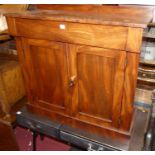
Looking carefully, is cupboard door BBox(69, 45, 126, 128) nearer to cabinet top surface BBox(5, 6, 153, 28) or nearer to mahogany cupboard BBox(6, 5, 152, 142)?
mahogany cupboard BBox(6, 5, 152, 142)

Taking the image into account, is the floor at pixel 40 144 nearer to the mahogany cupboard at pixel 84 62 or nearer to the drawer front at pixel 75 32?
the mahogany cupboard at pixel 84 62

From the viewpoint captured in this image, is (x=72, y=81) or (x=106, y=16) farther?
(x=72, y=81)

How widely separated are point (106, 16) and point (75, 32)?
8.3 inches

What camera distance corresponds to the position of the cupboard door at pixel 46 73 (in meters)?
1.13

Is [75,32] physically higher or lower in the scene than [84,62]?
higher

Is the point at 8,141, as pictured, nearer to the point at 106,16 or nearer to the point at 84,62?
the point at 84,62

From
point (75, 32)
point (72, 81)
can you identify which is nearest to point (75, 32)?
point (75, 32)

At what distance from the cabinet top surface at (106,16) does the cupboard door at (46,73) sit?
16 cm

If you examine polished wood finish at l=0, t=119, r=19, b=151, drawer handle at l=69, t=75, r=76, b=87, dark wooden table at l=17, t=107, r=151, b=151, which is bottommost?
polished wood finish at l=0, t=119, r=19, b=151

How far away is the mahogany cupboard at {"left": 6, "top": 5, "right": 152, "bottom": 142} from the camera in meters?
0.91

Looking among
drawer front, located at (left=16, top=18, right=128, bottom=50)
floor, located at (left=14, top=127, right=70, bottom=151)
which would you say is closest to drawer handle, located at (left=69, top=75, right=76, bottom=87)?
drawer front, located at (left=16, top=18, right=128, bottom=50)

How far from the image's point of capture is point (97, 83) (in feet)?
3.58

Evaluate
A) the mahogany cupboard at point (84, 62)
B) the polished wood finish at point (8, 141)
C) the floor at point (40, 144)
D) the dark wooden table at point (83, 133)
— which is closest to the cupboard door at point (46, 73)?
the mahogany cupboard at point (84, 62)

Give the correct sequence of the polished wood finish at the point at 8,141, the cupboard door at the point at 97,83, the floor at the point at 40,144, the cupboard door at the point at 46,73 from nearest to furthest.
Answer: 1. the cupboard door at the point at 97,83
2. the cupboard door at the point at 46,73
3. the polished wood finish at the point at 8,141
4. the floor at the point at 40,144
